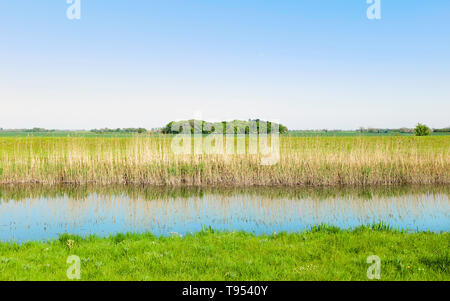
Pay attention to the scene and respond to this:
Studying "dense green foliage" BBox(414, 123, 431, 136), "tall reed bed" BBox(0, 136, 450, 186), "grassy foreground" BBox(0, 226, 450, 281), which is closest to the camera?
"grassy foreground" BBox(0, 226, 450, 281)

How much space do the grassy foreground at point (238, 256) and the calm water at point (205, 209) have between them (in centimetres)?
201

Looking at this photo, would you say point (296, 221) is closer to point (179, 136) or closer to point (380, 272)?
point (380, 272)

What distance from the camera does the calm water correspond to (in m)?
9.43

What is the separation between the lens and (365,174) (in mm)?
16891

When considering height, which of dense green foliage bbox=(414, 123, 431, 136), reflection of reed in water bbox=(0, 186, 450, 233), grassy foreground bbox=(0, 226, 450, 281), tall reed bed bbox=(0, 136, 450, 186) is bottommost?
reflection of reed in water bbox=(0, 186, 450, 233)

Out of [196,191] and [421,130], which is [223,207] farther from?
[421,130]

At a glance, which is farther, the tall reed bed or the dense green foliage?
the dense green foliage

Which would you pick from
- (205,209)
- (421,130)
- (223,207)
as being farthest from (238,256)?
(421,130)

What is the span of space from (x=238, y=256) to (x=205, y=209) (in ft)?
19.4

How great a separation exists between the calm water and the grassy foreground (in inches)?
79.1

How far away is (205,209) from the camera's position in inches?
463

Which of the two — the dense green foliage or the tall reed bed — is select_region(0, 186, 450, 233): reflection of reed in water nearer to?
the tall reed bed

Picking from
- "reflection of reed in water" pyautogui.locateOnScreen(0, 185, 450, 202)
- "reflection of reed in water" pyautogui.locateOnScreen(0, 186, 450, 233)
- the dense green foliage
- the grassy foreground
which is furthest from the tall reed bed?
the dense green foliage
